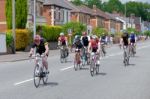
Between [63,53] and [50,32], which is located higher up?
[50,32]

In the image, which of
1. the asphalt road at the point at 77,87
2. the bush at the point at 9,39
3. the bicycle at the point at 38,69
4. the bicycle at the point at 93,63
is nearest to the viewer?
the asphalt road at the point at 77,87

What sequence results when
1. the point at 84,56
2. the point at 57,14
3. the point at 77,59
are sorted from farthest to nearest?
the point at 57,14 < the point at 84,56 < the point at 77,59

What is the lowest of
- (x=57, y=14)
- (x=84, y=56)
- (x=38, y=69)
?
(x=84, y=56)

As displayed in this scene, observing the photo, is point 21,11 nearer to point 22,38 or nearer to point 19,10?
point 19,10

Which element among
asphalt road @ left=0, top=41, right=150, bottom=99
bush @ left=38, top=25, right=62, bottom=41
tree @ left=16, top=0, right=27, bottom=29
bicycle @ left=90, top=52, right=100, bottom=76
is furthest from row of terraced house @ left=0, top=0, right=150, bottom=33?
asphalt road @ left=0, top=41, right=150, bottom=99

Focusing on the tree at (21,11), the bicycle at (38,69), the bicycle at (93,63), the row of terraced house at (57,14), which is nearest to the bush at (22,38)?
the tree at (21,11)

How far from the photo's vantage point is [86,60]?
28.4 meters

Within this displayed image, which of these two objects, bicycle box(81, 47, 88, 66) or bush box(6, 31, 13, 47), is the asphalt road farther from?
bush box(6, 31, 13, 47)

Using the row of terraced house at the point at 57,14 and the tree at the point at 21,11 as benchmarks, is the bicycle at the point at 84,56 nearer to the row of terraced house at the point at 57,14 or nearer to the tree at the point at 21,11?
the tree at the point at 21,11

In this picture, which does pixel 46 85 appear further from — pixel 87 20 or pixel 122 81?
pixel 87 20

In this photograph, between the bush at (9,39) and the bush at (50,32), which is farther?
the bush at (50,32)

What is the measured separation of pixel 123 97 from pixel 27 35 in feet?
120

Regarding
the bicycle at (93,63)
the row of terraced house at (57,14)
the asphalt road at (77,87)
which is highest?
the row of terraced house at (57,14)

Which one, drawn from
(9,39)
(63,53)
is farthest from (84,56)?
(9,39)
